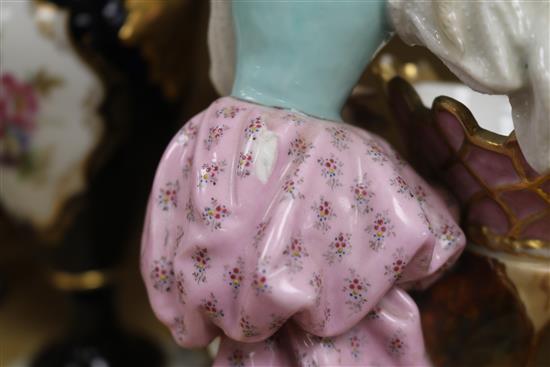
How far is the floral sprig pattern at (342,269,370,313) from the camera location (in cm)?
40

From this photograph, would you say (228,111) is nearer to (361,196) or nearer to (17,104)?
(361,196)

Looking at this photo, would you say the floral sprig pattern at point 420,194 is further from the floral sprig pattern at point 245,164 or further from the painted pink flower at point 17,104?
the painted pink flower at point 17,104

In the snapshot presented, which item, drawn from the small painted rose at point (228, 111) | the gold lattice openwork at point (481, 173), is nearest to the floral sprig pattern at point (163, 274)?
the small painted rose at point (228, 111)

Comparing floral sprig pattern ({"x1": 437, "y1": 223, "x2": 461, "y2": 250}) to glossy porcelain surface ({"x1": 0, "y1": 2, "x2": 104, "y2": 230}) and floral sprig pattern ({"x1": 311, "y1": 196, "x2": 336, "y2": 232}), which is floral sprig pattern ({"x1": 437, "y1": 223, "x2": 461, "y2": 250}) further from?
glossy porcelain surface ({"x1": 0, "y1": 2, "x2": 104, "y2": 230})

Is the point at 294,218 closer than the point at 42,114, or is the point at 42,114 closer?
the point at 294,218

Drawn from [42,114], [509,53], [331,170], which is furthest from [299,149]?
[42,114]

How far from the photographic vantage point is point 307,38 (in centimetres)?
42

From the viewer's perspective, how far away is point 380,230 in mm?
399

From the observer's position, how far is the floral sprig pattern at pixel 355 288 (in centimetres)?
40

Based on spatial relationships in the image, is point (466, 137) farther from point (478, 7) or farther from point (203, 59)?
point (203, 59)

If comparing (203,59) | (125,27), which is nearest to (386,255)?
(125,27)

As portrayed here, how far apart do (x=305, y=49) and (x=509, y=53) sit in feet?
0.41

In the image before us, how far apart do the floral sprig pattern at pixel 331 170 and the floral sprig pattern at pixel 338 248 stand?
31 millimetres

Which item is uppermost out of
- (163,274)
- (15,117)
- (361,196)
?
(361,196)
